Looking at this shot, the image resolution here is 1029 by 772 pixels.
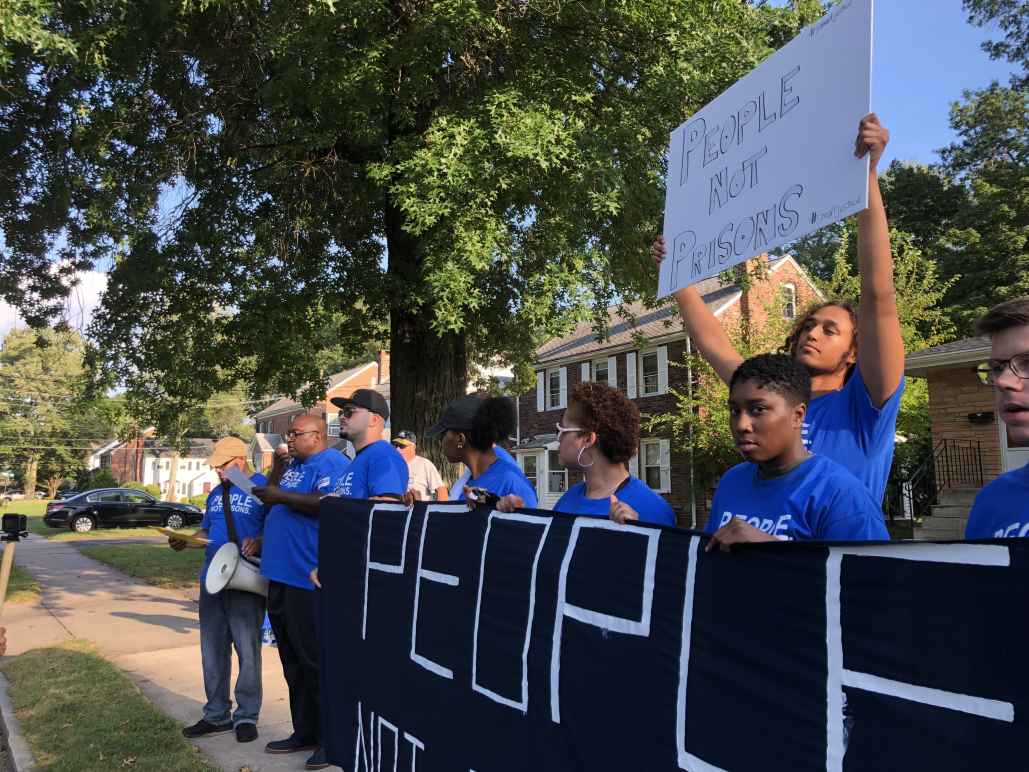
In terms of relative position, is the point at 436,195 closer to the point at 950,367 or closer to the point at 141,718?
the point at 141,718

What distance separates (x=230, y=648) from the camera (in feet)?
17.4

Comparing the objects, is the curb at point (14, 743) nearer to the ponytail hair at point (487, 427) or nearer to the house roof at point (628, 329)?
the ponytail hair at point (487, 427)

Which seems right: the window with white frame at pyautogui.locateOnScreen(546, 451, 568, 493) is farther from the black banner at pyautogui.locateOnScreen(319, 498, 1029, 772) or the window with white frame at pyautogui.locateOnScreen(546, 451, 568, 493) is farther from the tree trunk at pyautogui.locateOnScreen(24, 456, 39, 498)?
the tree trunk at pyautogui.locateOnScreen(24, 456, 39, 498)

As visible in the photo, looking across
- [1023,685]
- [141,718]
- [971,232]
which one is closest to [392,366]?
[141,718]

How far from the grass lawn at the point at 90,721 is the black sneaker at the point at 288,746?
14.5 inches

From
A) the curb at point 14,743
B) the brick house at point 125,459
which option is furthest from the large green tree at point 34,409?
the curb at point 14,743

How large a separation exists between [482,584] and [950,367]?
16071mm

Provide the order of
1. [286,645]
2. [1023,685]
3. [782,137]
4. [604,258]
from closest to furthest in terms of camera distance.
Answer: [1023,685]
[782,137]
[286,645]
[604,258]

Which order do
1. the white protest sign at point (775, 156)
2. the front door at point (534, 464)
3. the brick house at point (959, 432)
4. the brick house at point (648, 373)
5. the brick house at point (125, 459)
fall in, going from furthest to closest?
1. the brick house at point (125, 459)
2. the front door at point (534, 464)
3. the brick house at point (648, 373)
4. the brick house at point (959, 432)
5. the white protest sign at point (775, 156)

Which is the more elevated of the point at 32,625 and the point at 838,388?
the point at 838,388

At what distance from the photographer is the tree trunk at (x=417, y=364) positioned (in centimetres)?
1041

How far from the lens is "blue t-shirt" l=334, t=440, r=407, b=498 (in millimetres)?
4535

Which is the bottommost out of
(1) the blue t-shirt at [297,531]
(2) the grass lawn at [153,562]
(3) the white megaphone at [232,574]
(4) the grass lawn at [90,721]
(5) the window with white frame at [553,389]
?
(2) the grass lawn at [153,562]

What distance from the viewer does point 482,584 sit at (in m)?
3.08
